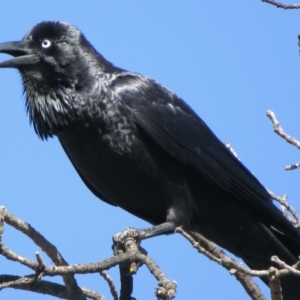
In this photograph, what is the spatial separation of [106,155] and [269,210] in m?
1.23

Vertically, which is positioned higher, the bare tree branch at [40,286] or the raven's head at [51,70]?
the raven's head at [51,70]

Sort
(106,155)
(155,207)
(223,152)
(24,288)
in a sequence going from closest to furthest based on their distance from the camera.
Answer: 1. (24,288)
2. (106,155)
3. (155,207)
4. (223,152)

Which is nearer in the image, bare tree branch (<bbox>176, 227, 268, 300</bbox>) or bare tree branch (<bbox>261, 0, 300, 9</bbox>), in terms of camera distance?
bare tree branch (<bbox>176, 227, 268, 300</bbox>)

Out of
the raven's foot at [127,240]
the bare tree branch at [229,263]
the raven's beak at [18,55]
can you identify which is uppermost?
the raven's beak at [18,55]

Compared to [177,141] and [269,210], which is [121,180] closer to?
[177,141]

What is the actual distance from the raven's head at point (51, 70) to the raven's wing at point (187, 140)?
239mm

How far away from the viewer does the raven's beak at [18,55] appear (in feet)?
14.6

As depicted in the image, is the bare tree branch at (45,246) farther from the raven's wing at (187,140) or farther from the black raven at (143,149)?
the raven's wing at (187,140)

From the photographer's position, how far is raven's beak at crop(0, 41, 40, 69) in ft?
14.6

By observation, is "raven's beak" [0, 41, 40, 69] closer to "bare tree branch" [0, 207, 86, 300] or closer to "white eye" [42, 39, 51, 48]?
"white eye" [42, 39, 51, 48]

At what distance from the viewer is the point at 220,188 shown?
464 centimetres

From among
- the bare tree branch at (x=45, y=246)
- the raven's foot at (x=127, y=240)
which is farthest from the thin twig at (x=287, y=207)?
the bare tree branch at (x=45, y=246)

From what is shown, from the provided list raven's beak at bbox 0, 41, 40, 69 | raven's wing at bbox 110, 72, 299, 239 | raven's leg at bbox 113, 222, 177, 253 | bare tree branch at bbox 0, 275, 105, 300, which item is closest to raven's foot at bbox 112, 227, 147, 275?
raven's leg at bbox 113, 222, 177, 253

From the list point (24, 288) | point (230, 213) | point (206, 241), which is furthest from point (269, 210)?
point (24, 288)
